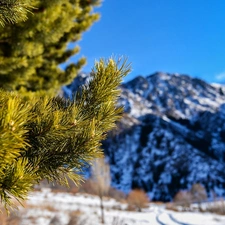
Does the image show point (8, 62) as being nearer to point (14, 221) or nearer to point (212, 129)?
point (14, 221)

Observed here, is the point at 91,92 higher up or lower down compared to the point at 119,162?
lower down

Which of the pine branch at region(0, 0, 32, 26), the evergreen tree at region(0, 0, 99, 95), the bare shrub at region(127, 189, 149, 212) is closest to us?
the pine branch at region(0, 0, 32, 26)

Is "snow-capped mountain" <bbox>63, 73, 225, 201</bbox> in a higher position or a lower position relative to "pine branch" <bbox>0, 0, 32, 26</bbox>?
higher

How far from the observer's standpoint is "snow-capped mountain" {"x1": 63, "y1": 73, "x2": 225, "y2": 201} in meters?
114

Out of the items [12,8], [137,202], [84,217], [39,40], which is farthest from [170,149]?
[12,8]

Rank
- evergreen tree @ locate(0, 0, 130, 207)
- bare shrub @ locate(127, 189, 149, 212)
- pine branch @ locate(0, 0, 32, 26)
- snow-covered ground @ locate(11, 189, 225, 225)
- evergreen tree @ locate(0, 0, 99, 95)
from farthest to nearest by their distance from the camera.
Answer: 1. bare shrub @ locate(127, 189, 149, 212)
2. snow-covered ground @ locate(11, 189, 225, 225)
3. evergreen tree @ locate(0, 0, 99, 95)
4. pine branch @ locate(0, 0, 32, 26)
5. evergreen tree @ locate(0, 0, 130, 207)

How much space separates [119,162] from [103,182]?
123040mm

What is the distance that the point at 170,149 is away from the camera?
426 feet

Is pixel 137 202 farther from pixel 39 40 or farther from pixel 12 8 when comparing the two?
pixel 12 8

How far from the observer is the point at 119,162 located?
144750 millimetres

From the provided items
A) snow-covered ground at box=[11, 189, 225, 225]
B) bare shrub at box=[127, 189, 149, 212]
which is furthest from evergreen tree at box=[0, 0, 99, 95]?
bare shrub at box=[127, 189, 149, 212]

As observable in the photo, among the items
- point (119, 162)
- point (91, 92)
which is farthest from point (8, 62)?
point (119, 162)

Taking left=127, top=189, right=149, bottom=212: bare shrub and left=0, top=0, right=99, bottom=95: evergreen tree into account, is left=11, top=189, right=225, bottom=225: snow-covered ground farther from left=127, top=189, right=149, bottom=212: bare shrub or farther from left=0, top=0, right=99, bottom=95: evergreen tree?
left=127, top=189, right=149, bottom=212: bare shrub

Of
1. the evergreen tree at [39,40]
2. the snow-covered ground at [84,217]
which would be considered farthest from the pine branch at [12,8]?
the snow-covered ground at [84,217]
